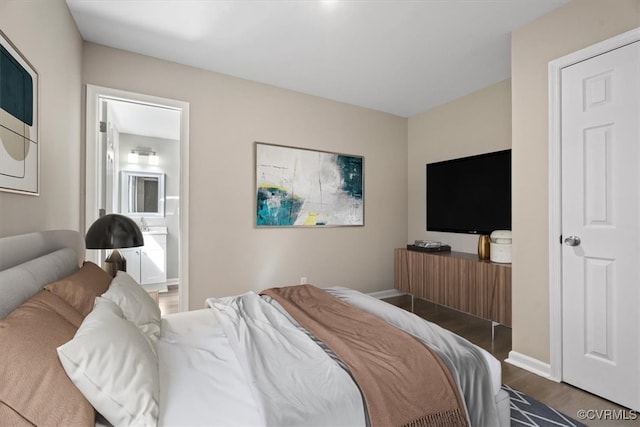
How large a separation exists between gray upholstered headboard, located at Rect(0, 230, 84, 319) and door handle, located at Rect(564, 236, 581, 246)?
299 centimetres

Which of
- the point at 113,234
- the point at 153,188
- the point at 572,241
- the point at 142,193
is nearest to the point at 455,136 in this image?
the point at 572,241

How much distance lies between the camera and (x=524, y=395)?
2.03 m

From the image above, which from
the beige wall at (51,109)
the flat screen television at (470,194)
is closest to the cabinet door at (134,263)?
the beige wall at (51,109)

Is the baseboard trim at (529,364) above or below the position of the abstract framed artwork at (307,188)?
below

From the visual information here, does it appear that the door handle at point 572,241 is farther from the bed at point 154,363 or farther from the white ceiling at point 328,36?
the white ceiling at point 328,36

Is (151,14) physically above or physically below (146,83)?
above

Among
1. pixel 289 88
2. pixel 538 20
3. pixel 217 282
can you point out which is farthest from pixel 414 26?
pixel 217 282

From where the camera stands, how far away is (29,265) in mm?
1326

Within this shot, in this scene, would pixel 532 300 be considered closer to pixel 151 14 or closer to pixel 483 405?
pixel 483 405

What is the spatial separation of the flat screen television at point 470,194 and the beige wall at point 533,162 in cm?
82

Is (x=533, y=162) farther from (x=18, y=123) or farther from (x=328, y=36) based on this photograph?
(x=18, y=123)

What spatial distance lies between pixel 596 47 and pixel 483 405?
228cm

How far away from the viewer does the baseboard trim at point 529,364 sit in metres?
2.27

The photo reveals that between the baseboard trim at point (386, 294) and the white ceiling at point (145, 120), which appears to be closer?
the white ceiling at point (145, 120)
